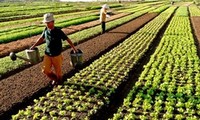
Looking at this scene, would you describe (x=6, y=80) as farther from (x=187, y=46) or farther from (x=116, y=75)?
(x=187, y=46)

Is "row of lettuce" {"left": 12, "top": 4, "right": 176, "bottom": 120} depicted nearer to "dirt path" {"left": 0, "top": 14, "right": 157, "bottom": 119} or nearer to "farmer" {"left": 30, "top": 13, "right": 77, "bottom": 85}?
"dirt path" {"left": 0, "top": 14, "right": 157, "bottom": 119}

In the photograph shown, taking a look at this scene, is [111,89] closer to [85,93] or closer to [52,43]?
[85,93]

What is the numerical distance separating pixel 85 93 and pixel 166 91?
257 centimetres

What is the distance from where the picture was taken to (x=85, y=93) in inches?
358

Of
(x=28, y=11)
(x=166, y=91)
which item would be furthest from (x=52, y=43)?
(x=28, y=11)

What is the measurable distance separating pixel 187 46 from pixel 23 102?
10607mm

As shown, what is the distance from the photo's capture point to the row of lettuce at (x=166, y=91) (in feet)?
25.5

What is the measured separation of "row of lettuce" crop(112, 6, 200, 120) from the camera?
25.5 feet

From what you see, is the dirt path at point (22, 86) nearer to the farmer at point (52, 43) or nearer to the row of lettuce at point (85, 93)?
the row of lettuce at point (85, 93)

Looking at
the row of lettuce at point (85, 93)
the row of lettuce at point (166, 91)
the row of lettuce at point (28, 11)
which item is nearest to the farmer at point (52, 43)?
the row of lettuce at point (85, 93)

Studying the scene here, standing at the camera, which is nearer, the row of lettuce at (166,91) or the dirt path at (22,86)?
the row of lettuce at (166,91)

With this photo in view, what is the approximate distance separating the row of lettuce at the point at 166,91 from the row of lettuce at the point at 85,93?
71 centimetres

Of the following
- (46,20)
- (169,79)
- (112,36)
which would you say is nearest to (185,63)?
(169,79)

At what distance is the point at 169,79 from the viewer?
10.4 metres
